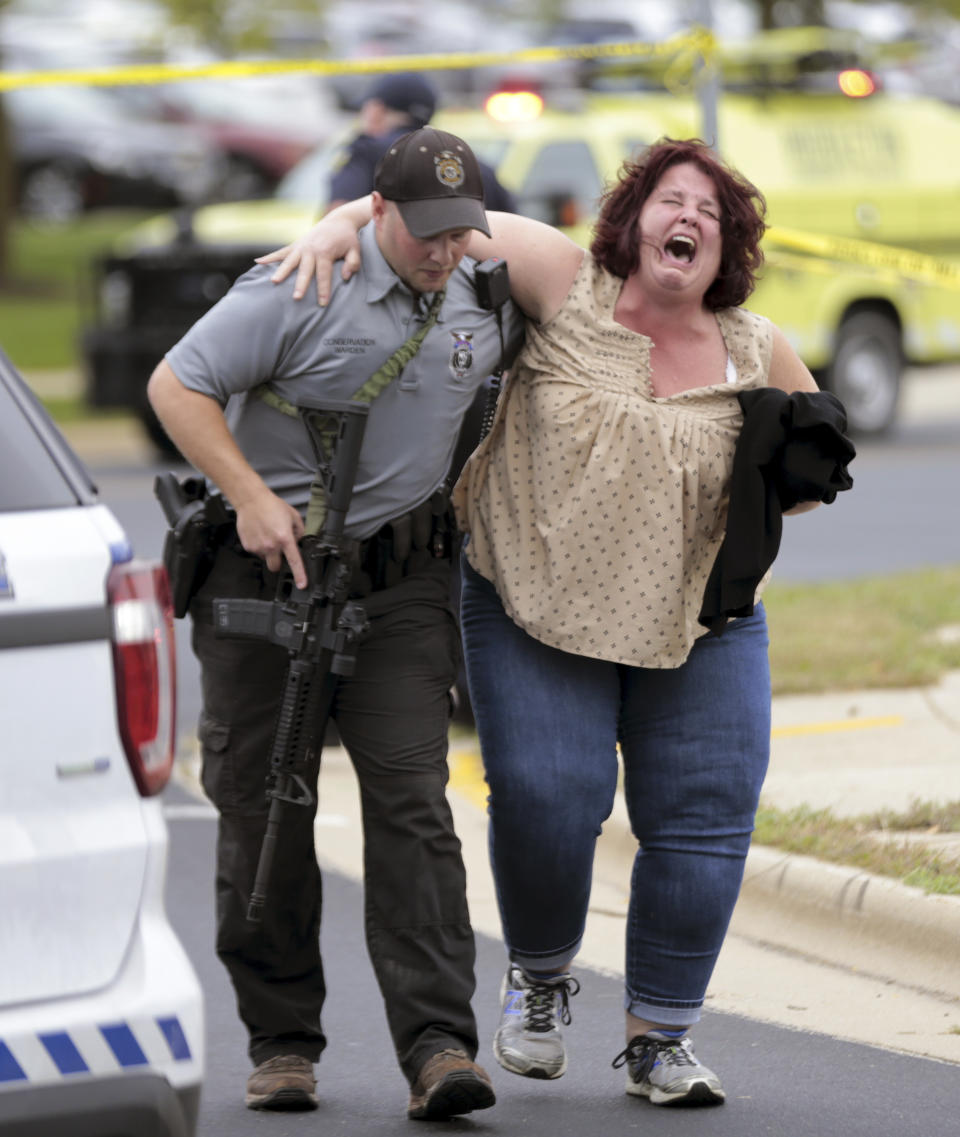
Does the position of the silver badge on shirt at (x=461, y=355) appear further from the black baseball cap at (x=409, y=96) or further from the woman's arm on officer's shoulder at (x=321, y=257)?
the black baseball cap at (x=409, y=96)

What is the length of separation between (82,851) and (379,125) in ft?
19.1

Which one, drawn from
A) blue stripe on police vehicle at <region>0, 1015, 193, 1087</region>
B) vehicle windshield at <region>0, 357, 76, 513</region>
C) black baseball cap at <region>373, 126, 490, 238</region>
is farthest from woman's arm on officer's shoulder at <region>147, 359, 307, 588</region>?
blue stripe on police vehicle at <region>0, 1015, 193, 1087</region>

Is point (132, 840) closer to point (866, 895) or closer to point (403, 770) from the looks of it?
point (403, 770)

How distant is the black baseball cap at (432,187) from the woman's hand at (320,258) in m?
0.12

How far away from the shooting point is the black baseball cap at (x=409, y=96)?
8.17 meters

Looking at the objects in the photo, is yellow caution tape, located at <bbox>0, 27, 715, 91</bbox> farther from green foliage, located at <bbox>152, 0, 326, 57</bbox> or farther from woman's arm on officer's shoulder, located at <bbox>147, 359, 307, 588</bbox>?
green foliage, located at <bbox>152, 0, 326, 57</bbox>

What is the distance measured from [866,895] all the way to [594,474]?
1667mm

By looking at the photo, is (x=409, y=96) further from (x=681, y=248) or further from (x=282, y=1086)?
(x=282, y=1086)

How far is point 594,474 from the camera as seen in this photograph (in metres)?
4.04

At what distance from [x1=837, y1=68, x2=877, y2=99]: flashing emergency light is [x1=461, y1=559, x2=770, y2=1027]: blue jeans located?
10781 mm

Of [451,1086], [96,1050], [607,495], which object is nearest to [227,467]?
[607,495]

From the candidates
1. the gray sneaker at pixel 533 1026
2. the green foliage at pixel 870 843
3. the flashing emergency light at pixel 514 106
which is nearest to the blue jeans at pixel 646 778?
the gray sneaker at pixel 533 1026

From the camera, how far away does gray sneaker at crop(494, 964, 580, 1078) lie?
4.27m

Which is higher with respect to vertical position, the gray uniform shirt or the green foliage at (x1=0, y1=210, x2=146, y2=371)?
the gray uniform shirt
